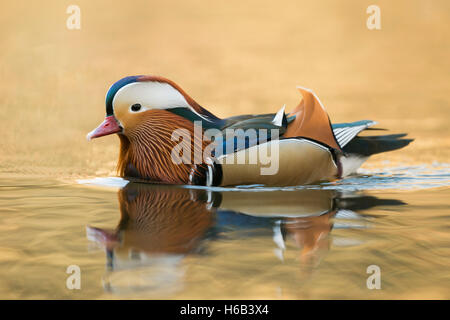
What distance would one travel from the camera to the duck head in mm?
2447

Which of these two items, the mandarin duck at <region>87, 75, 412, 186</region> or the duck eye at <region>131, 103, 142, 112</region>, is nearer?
the mandarin duck at <region>87, 75, 412, 186</region>

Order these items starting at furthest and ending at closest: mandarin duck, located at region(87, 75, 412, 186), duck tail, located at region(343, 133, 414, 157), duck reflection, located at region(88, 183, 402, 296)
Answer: duck tail, located at region(343, 133, 414, 157) < mandarin duck, located at region(87, 75, 412, 186) < duck reflection, located at region(88, 183, 402, 296)

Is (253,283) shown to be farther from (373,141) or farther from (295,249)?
(373,141)

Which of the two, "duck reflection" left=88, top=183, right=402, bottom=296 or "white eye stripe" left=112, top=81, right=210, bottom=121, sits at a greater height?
"white eye stripe" left=112, top=81, right=210, bottom=121

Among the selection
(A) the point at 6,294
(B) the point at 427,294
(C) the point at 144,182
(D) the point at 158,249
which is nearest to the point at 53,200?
(C) the point at 144,182

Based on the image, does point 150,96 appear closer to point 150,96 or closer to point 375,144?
point 150,96

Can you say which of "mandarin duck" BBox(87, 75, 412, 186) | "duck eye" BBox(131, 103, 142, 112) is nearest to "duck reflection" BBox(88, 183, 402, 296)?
"mandarin duck" BBox(87, 75, 412, 186)

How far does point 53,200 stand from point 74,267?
981 mm

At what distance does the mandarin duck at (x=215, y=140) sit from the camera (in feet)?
7.77

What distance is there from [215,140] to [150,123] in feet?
1.27

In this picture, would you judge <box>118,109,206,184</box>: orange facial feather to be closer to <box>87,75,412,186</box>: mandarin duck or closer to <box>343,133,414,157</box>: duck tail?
<box>87,75,412,186</box>: mandarin duck

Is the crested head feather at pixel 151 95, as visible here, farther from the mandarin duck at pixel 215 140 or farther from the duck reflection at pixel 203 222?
the duck reflection at pixel 203 222

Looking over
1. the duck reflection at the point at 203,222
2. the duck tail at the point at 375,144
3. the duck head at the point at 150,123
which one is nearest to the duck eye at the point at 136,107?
the duck head at the point at 150,123

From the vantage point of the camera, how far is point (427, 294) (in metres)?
1.13
